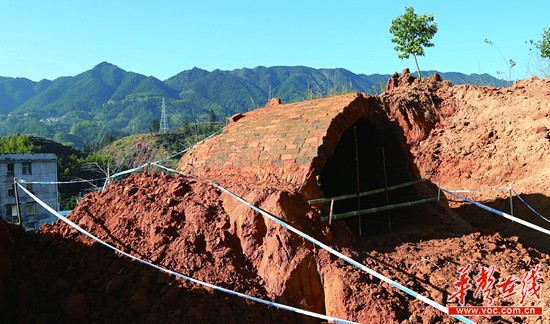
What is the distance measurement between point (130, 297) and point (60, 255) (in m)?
1.08

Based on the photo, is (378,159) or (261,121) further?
(378,159)

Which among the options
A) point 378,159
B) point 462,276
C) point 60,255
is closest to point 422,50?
point 378,159

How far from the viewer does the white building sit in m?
26.3

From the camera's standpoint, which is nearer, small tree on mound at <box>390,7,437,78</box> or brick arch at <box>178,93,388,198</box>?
brick arch at <box>178,93,388,198</box>

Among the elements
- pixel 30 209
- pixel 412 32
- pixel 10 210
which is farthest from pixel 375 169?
pixel 10 210

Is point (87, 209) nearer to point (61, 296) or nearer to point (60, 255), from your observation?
point (60, 255)

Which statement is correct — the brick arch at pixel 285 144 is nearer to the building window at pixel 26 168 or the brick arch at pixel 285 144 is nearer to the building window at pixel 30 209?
the building window at pixel 30 209

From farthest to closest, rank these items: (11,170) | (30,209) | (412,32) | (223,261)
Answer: (11,170) → (30,209) → (412,32) → (223,261)

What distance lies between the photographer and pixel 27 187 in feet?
86.2

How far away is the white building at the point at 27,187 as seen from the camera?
26.3 meters

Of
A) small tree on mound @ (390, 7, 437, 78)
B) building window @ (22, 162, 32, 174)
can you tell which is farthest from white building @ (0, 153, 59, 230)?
small tree on mound @ (390, 7, 437, 78)

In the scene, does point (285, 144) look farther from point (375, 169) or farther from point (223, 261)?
point (375, 169)

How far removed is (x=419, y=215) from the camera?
6457 millimetres

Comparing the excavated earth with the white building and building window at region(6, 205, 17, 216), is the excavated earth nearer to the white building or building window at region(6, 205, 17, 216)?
the white building
